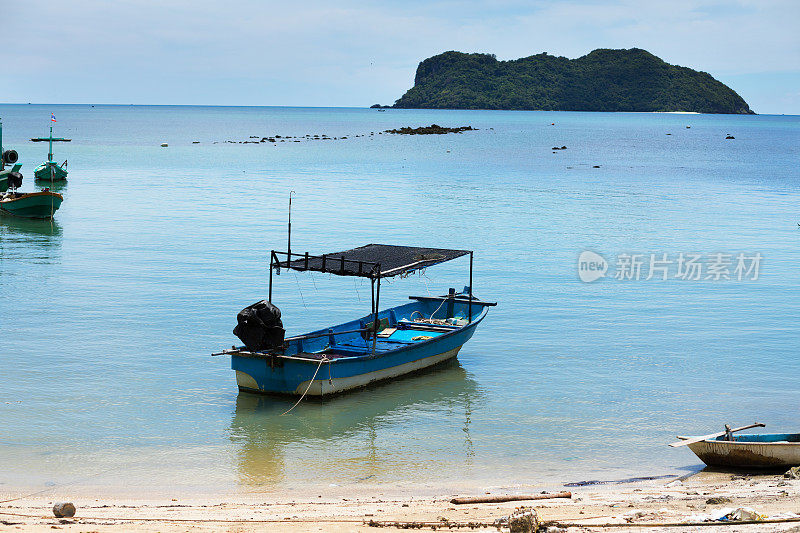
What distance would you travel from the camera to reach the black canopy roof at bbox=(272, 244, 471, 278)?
17144mm

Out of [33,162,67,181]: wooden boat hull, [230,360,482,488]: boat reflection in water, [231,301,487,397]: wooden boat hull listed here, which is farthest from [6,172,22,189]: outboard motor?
[230,360,482,488]: boat reflection in water

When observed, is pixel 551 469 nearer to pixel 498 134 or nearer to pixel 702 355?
pixel 702 355

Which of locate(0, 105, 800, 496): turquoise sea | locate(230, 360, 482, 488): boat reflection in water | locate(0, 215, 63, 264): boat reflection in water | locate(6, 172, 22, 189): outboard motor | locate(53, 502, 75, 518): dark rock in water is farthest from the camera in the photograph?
locate(6, 172, 22, 189): outboard motor

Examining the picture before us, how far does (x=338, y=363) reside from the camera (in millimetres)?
16719

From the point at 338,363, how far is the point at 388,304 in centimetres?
847

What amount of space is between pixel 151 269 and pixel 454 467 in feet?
62.7

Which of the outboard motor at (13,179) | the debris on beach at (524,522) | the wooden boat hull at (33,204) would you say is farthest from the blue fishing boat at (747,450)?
the outboard motor at (13,179)

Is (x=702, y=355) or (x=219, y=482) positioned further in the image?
(x=702, y=355)

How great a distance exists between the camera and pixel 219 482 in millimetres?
13305

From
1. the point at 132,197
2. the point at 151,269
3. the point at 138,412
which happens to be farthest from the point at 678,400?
the point at 132,197

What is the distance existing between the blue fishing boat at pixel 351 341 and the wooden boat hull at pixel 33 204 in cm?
2778

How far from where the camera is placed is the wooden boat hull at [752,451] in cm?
1291

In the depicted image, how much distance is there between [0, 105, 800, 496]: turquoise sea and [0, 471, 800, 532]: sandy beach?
0.80 metres

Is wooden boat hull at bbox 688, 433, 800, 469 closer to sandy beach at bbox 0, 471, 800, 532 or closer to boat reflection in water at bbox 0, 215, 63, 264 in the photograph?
sandy beach at bbox 0, 471, 800, 532
